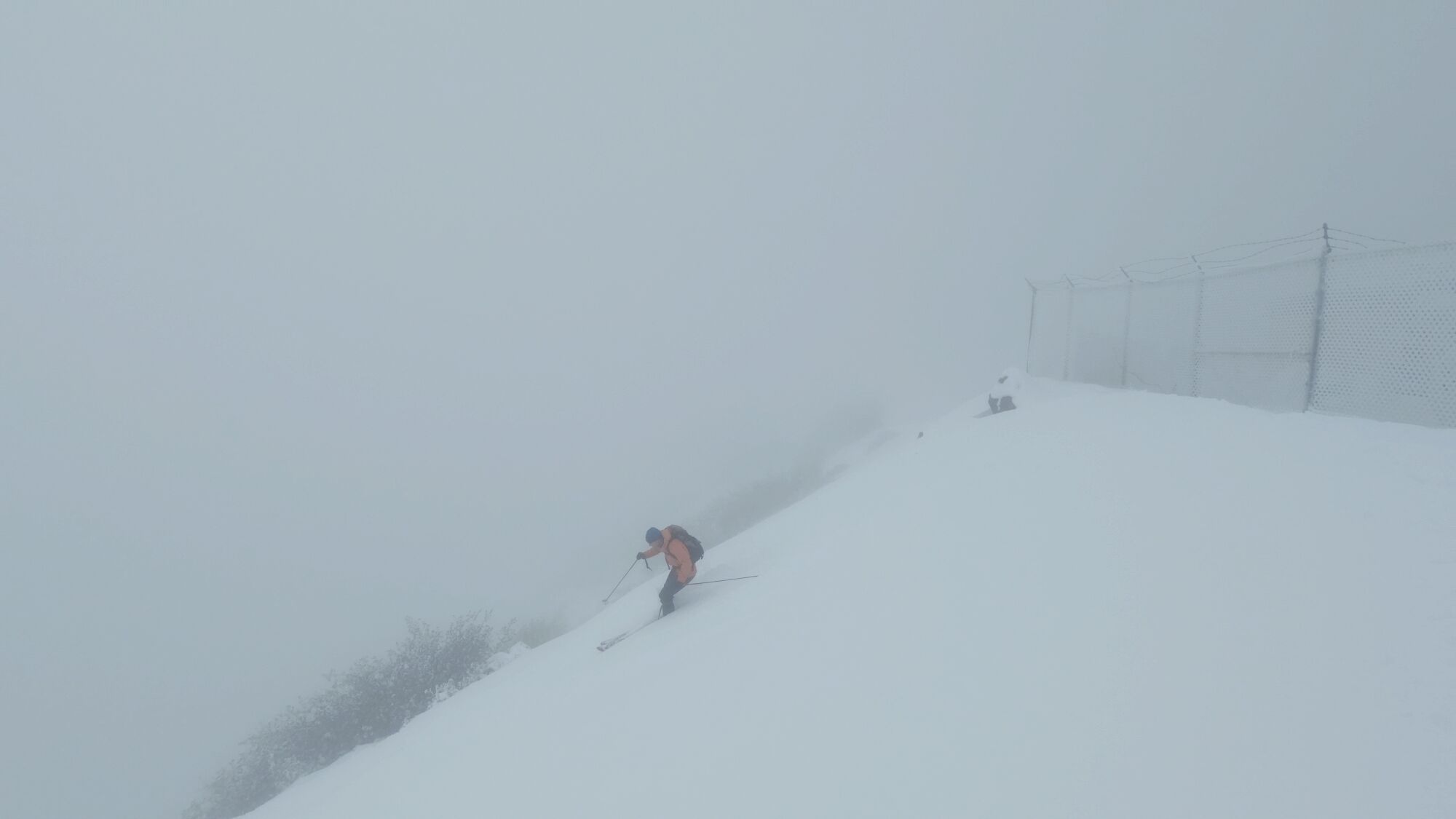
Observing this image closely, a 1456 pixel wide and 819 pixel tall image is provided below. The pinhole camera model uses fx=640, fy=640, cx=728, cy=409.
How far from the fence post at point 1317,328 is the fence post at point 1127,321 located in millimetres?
4704

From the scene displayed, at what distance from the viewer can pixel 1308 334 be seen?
31.2ft

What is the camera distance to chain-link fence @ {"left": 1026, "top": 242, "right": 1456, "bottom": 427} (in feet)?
26.2

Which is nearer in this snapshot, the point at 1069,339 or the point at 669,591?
the point at 669,591

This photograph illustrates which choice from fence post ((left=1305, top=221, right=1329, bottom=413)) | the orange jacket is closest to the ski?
the orange jacket

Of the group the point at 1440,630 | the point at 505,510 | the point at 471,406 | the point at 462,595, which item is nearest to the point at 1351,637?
the point at 1440,630

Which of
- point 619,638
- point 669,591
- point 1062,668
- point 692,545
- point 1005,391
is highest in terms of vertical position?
point 1005,391

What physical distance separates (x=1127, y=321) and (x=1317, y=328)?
5006 millimetres

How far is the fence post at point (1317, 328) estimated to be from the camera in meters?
9.34

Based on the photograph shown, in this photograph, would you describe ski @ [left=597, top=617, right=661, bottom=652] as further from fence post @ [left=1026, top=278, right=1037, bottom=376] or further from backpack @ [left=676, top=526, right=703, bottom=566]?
fence post @ [left=1026, top=278, right=1037, bottom=376]

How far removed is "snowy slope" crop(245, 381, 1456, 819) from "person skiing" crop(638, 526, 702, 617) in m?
0.59

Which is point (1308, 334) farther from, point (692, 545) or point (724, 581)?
point (692, 545)

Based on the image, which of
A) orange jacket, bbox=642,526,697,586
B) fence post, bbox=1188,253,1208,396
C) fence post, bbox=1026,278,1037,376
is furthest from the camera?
fence post, bbox=1026,278,1037,376

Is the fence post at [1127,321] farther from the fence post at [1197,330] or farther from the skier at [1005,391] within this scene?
the skier at [1005,391]

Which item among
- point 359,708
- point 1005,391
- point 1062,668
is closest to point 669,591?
point 1062,668
